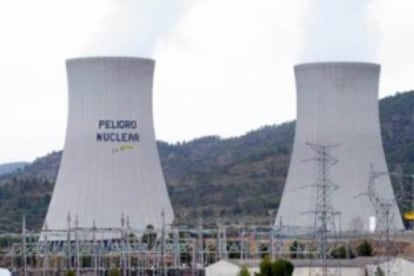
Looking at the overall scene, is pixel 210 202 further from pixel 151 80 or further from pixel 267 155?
pixel 151 80

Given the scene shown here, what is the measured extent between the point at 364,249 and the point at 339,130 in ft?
17.2

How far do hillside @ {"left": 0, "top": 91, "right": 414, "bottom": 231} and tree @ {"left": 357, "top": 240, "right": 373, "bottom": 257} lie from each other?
1956cm

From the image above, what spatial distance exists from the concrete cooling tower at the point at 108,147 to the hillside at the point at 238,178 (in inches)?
949

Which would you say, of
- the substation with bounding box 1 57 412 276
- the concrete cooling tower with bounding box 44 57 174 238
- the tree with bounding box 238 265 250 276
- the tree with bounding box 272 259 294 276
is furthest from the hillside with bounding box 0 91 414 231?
the tree with bounding box 272 259 294 276

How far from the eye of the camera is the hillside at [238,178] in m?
80.5

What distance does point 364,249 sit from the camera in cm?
5397

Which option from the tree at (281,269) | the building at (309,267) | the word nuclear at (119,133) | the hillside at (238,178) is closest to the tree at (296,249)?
the building at (309,267)

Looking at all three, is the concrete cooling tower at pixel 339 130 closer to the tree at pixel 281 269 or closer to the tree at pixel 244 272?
the tree at pixel 244 272

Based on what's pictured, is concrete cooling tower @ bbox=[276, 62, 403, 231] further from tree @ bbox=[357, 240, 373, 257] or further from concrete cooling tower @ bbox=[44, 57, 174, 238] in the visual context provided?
concrete cooling tower @ bbox=[44, 57, 174, 238]

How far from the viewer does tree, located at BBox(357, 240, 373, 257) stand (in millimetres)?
53844

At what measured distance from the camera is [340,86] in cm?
4959

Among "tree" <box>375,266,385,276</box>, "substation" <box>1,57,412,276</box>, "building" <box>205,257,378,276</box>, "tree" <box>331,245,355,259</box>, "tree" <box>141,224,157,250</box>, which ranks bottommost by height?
"tree" <box>375,266,385,276</box>

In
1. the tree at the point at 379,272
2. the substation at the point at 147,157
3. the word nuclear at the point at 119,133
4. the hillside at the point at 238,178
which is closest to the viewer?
the tree at the point at 379,272

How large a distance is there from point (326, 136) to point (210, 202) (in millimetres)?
36753
